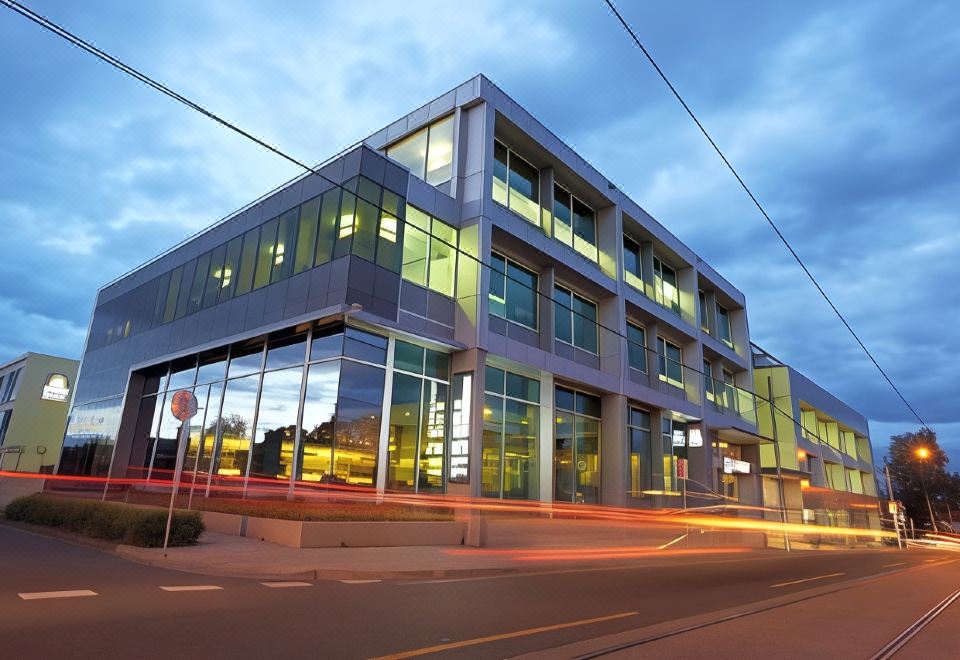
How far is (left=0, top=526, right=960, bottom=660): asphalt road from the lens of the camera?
4.98 metres

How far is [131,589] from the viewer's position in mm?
7246

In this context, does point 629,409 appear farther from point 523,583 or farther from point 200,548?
point 200,548

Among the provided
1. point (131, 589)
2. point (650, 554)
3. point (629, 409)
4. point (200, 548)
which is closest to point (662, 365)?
point (629, 409)

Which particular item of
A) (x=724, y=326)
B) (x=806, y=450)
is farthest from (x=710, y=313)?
(x=806, y=450)

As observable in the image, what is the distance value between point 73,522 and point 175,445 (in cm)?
1049

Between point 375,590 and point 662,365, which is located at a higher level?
point 662,365

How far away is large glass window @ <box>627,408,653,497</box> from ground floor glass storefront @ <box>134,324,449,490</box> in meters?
12.7

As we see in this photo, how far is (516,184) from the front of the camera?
938 inches

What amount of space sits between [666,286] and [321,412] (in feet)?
79.3

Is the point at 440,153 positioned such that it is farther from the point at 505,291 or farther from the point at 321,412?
the point at 321,412

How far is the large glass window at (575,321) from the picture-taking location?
25.0 metres

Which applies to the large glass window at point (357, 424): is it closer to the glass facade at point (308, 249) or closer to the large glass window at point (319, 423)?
the large glass window at point (319, 423)

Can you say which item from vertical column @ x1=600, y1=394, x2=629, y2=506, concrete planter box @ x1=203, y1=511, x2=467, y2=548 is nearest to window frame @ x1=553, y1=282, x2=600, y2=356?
vertical column @ x1=600, y1=394, x2=629, y2=506

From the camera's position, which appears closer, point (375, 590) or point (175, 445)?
point (375, 590)
